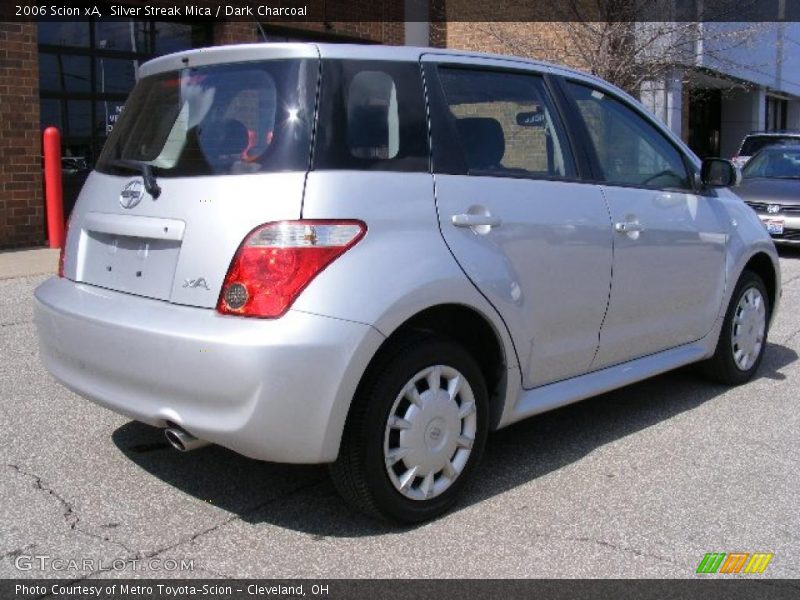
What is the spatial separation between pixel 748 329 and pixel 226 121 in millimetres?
3586

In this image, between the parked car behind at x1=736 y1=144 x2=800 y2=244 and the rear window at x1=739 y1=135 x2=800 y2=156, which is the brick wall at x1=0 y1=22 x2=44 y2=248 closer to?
the parked car behind at x1=736 y1=144 x2=800 y2=244

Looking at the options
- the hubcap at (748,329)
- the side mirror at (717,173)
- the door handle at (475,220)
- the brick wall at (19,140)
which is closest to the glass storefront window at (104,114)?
the brick wall at (19,140)

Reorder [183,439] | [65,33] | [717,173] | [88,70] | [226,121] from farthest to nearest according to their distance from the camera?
[88,70]
[65,33]
[717,173]
[226,121]
[183,439]

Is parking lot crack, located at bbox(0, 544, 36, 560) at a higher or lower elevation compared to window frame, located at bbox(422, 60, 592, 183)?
lower

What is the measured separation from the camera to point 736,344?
5.48 metres

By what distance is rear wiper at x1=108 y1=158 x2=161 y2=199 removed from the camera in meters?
3.45

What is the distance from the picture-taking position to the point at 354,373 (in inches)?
125

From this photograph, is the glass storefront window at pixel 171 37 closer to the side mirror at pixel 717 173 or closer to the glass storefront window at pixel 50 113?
the glass storefront window at pixel 50 113

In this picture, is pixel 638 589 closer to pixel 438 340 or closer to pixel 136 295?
pixel 438 340

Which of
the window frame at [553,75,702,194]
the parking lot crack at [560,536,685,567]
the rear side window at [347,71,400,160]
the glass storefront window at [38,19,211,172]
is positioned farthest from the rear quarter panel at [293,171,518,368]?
the glass storefront window at [38,19,211,172]

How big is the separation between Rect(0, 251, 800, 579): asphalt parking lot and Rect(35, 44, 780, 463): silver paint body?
0.39 meters

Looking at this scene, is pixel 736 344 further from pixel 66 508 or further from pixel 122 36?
pixel 122 36

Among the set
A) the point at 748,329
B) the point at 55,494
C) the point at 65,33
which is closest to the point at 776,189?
the point at 748,329

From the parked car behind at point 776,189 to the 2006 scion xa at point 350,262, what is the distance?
7929 mm
